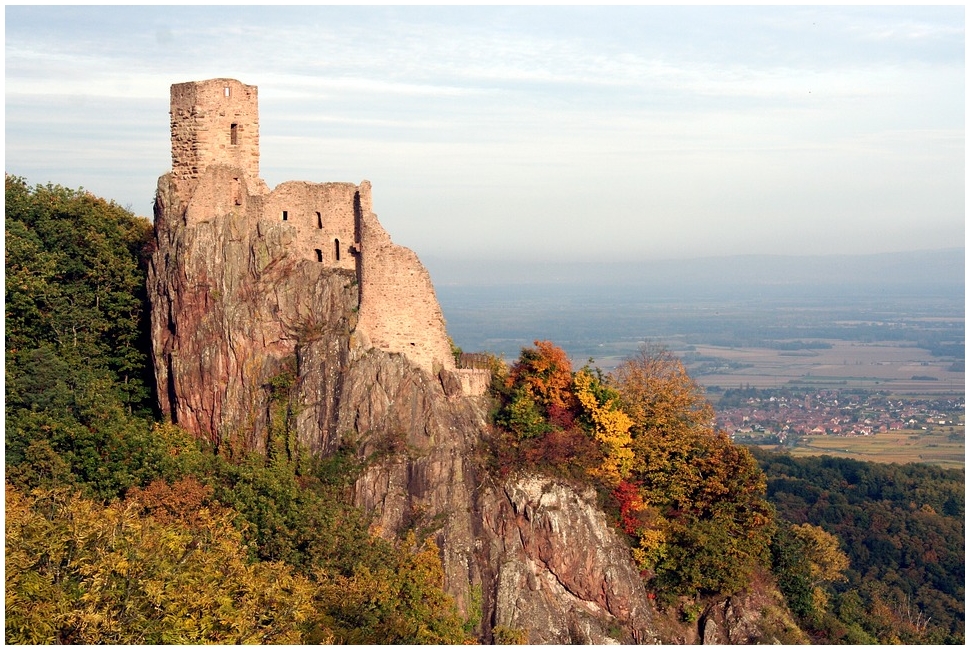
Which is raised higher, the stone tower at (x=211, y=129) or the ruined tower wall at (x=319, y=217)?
the stone tower at (x=211, y=129)

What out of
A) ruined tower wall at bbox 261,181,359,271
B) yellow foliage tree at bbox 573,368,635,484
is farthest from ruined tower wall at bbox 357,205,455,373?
yellow foliage tree at bbox 573,368,635,484

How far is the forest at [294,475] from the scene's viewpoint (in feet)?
115

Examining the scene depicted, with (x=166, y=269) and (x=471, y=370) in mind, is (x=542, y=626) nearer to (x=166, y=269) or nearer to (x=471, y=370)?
(x=471, y=370)

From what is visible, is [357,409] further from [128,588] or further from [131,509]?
[128,588]

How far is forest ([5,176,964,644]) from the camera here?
115 feet

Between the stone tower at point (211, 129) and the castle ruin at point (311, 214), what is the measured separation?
1.3 inches

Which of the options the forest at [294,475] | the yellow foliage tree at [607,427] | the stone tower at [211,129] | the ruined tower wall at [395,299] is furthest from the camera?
the yellow foliage tree at [607,427]

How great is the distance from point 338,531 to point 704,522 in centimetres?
1261

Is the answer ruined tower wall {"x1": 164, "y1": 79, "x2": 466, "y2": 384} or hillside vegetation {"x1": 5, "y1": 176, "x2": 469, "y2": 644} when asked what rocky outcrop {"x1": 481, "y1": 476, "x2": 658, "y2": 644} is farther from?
ruined tower wall {"x1": 164, "y1": 79, "x2": 466, "y2": 384}

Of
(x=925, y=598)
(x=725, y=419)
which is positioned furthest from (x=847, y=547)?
(x=725, y=419)

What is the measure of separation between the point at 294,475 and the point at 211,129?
1169cm

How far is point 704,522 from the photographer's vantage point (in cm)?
4531

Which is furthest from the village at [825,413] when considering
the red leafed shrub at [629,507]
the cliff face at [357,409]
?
the cliff face at [357,409]

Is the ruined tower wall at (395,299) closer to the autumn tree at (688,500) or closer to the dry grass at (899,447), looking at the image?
the autumn tree at (688,500)
